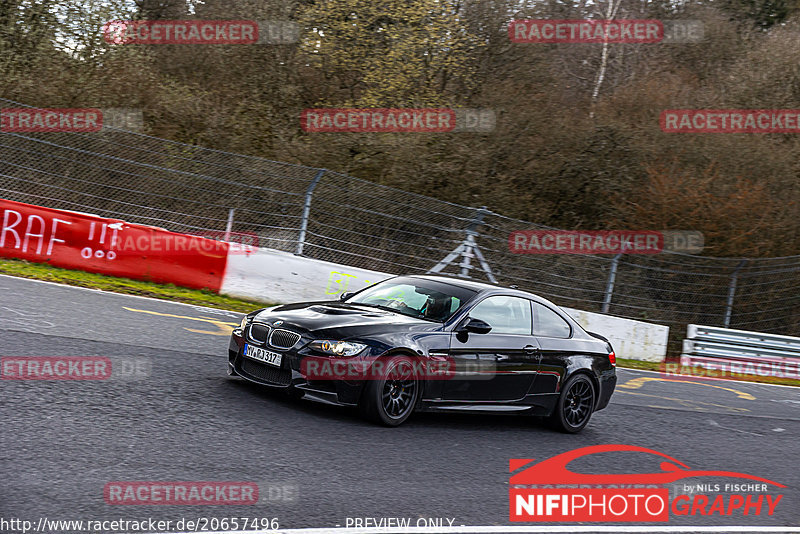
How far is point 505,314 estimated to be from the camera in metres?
8.59

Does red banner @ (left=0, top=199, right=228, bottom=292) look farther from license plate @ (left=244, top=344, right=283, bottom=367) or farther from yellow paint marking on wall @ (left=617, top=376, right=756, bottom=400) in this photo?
yellow paint marking on wall @ (left=617, top=376, right=756, bottom=400)

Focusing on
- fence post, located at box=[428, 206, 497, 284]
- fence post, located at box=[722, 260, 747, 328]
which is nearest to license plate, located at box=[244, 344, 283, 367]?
fence post, located at box=[428, 206, 497, 284]

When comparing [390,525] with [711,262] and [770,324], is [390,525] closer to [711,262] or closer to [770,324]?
[711,262]

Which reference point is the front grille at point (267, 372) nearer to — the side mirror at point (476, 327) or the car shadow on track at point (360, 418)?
the car shadow on track at point (360, 418)

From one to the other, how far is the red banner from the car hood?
258 inches

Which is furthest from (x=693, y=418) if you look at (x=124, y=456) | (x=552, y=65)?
(x=552, y=65)

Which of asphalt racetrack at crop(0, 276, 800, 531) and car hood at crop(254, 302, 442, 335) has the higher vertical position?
car hood at crop(254, 302, 442, 335)

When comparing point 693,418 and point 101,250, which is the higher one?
point 101,250

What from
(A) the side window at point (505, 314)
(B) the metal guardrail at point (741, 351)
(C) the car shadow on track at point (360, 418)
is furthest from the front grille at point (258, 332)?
(B) the metal guardrail at point (741, 351)

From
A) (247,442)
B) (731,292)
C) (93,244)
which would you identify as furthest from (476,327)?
(731,292)

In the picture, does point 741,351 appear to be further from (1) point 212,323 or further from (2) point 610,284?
(1) point 212,323

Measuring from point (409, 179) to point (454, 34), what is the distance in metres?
5.75

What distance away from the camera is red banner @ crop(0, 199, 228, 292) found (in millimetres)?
13461

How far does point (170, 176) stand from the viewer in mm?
14578
